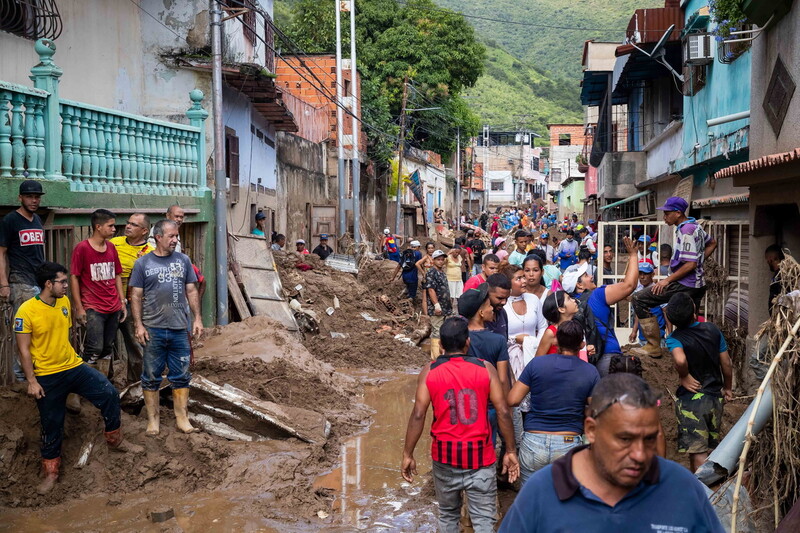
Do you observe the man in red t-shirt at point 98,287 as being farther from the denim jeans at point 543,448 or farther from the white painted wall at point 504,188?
the white painted wall at point 504,188

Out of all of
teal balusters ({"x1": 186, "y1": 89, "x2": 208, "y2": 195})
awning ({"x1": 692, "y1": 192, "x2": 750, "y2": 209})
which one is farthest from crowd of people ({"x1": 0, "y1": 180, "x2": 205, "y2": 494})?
awning ({"x1": 692, "y1": 192, "x2": 750, "y2": 209})

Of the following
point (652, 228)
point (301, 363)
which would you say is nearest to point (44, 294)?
point (301, 363)

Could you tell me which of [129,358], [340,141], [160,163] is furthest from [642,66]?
[129,358]

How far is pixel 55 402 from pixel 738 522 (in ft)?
16.3

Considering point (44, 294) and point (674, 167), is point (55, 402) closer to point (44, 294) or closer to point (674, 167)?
point (44, 294)

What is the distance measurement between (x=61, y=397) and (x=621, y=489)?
5.23 m

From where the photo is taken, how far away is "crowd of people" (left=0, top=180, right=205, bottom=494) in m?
6.45

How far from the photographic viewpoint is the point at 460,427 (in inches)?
199

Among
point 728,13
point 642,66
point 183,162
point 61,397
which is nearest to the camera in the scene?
point 61,397

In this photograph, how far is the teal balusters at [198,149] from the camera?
1233 cm

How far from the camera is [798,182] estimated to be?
7.93 m

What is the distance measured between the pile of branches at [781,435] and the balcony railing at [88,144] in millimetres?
6303

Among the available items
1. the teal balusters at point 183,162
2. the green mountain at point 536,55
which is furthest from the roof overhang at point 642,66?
the green mountain at point 536,55

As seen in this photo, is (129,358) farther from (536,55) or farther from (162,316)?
(536,55)
